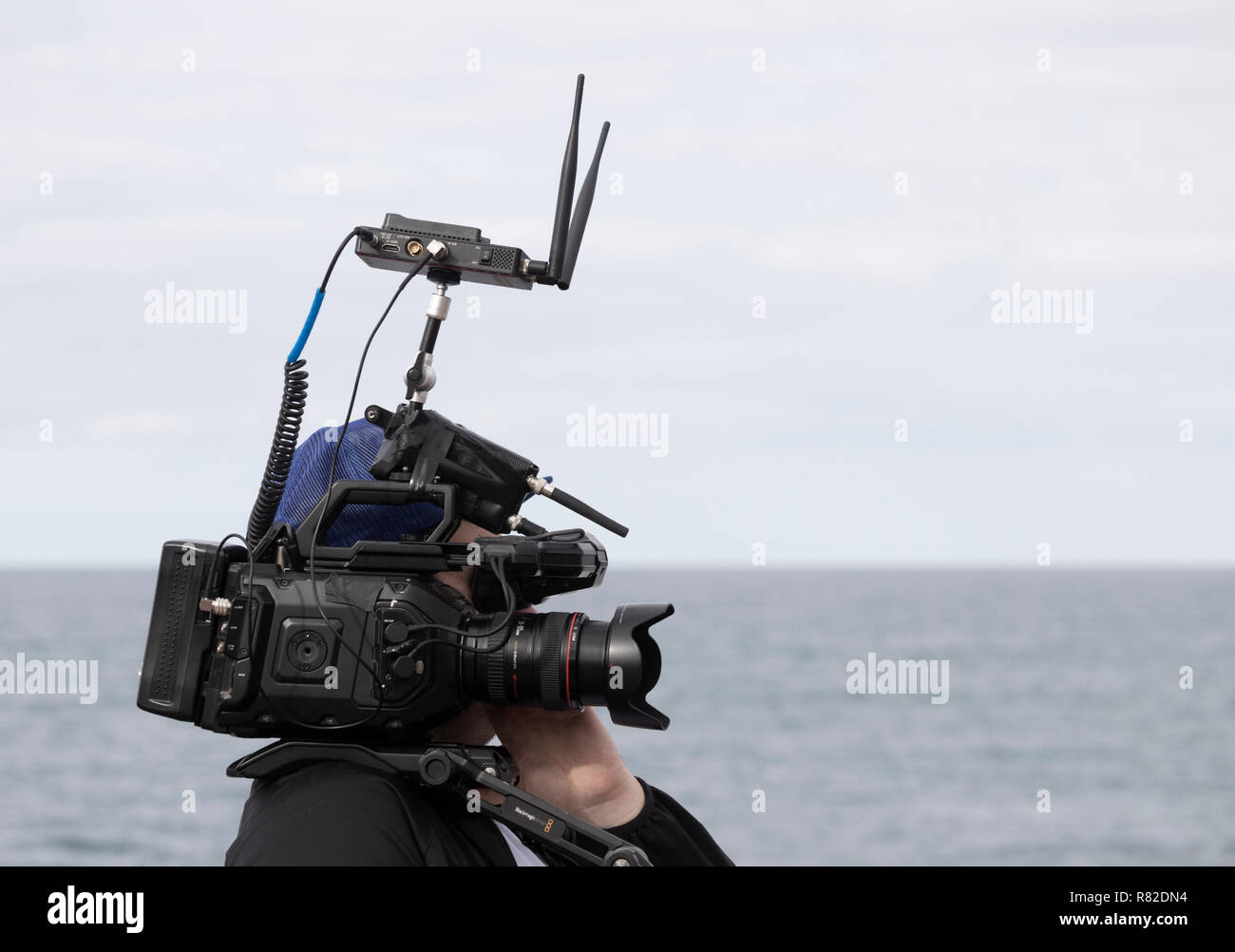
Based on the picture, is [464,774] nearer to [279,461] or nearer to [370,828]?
[370,828]

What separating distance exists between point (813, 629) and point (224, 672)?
50.3 metres

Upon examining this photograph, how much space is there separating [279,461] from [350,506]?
18 centimetres

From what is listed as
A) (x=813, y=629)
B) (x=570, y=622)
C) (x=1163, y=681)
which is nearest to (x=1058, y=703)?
(x=1163, y=681)

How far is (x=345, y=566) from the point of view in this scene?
3016 mm

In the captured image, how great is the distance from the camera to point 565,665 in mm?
3041

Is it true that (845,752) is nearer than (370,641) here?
No

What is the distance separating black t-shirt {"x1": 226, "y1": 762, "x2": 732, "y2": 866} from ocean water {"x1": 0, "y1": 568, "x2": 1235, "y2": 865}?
16693mm

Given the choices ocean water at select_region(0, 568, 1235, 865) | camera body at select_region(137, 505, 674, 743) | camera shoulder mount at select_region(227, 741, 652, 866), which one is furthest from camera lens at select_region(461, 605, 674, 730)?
ocean water at select_region(0, 568, 1235, 865)

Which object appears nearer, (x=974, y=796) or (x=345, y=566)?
(x=345, y=566)

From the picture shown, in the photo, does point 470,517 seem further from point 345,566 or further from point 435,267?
point 435,267

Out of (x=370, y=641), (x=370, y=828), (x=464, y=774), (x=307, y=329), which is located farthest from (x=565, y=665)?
(x=307, y=329)

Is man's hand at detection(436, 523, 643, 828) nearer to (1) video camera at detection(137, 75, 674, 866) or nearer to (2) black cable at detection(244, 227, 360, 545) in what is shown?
(1) video camera at detection(137, 75, 674, 866)

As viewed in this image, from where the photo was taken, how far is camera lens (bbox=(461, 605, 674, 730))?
119 inches
